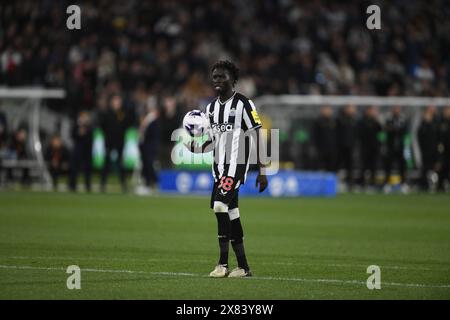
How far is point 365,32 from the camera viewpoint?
35.8 m

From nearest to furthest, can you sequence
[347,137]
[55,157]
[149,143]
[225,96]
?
[225,96] → [149,143] → [55,157] → [347,137]

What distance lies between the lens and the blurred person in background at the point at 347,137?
28859 mm

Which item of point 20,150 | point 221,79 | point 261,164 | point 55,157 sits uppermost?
point 221,79

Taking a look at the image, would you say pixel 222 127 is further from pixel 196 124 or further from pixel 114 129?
pixel 114 129

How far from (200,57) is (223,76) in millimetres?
22019

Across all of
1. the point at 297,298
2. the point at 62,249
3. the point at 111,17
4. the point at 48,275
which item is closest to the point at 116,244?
the point at 62,249

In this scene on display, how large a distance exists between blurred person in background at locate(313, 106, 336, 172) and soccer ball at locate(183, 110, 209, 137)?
58.3 feet

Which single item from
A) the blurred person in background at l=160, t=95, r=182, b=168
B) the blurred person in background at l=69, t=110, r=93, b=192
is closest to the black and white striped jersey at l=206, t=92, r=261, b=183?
the blurred person in background at l=69, t=110, r=93, b=192

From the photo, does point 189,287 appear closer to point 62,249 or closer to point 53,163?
point 62,249

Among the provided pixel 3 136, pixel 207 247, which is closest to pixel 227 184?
pixel 207 247

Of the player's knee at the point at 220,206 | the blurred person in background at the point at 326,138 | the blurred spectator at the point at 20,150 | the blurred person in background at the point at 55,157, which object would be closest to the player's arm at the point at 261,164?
the player's knee at the point at 220,206

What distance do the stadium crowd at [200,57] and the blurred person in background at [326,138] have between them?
0.18ft

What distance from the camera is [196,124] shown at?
36.7 ft

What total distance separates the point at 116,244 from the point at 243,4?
2356 cm
